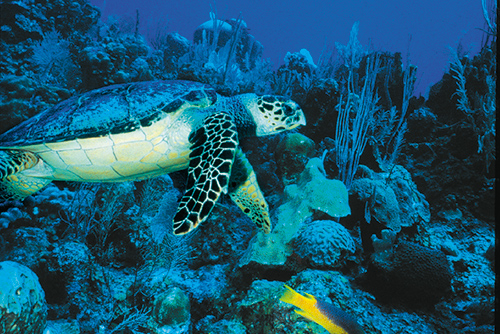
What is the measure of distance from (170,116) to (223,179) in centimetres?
94

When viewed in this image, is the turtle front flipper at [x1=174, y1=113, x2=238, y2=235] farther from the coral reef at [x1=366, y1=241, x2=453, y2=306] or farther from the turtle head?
the coral reef at [x1=366, y1=241, x2=453, y2=306]

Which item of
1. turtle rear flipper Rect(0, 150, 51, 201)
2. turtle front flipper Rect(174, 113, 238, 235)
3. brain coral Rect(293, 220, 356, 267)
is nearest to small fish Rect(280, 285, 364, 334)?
turtle front flipper Rect(174, 113, 238, 235)

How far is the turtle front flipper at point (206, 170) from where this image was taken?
1635 mm

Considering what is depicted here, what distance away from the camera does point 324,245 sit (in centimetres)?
264

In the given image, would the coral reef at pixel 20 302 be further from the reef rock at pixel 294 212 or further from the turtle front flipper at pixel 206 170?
the reef rock at pixel 294 212

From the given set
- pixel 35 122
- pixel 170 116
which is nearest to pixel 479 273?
pixel 170 116

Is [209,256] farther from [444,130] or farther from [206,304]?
A: [444,130]

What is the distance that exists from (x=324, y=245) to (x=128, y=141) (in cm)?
217

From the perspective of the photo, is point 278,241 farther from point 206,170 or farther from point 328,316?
point 206,170

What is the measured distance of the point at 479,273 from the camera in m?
2.93

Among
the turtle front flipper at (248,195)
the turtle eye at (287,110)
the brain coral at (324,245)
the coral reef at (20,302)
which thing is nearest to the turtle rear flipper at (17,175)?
the coral reef at (20,302)

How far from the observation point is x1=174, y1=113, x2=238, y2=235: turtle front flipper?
1635mm

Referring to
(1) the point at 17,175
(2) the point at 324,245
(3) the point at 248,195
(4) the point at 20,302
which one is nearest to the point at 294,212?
(2) the point at 324,245

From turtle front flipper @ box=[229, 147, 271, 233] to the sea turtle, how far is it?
0.01m
